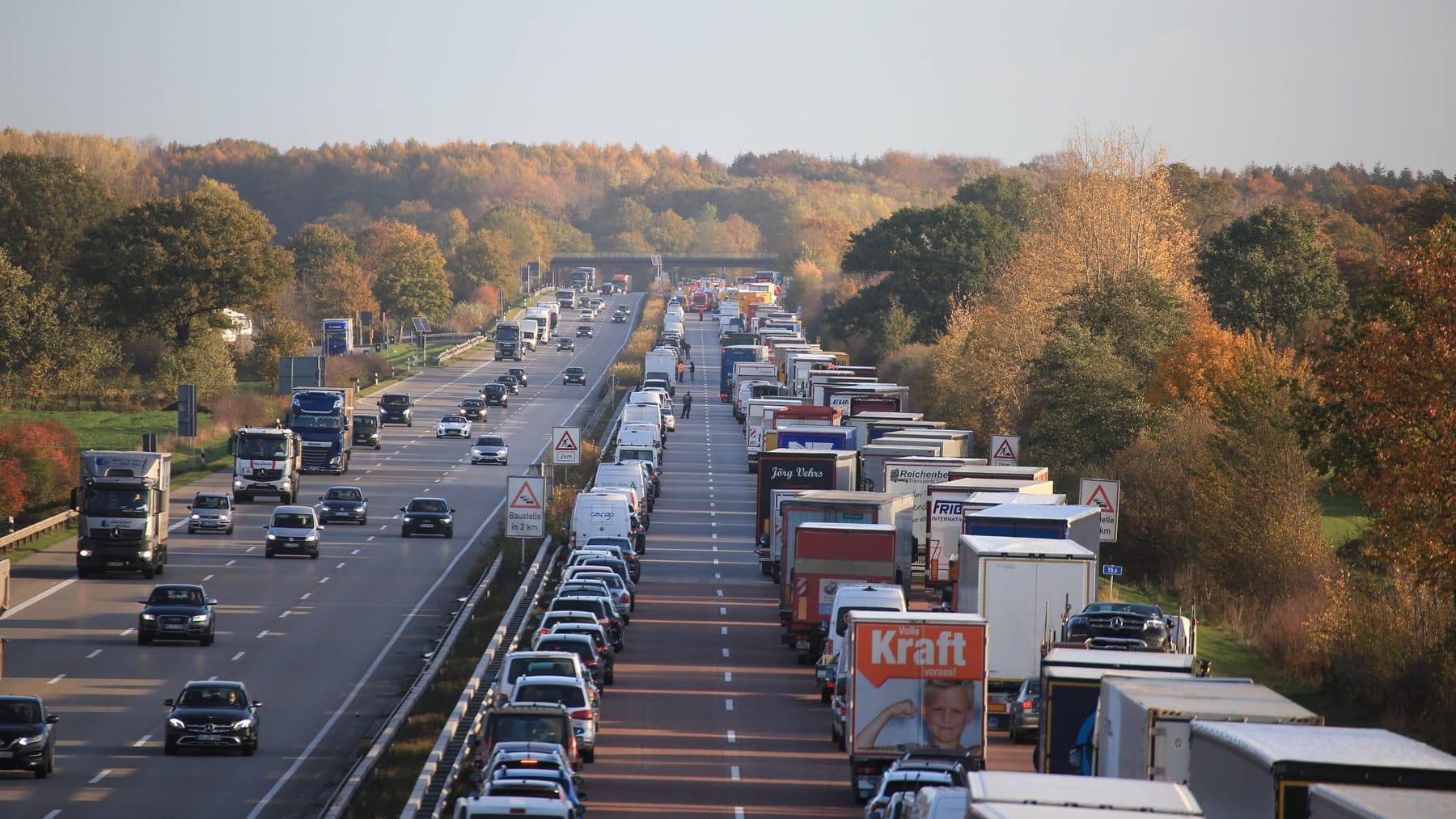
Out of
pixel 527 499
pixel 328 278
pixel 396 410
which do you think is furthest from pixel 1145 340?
pixel 328 278

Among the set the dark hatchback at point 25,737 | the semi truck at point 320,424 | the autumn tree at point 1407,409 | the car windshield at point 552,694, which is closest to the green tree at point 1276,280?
the semi truck at point 320,424

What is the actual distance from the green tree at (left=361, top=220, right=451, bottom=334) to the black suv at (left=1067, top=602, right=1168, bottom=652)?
130243 mm

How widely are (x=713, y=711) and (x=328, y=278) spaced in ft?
398

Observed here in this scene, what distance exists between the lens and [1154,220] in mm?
72125

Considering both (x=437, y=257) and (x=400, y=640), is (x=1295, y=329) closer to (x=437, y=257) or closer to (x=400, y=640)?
(x=400, y=640)

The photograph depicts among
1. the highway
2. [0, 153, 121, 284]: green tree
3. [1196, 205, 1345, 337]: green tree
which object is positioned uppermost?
[0, 153, 121, 284]: green tree

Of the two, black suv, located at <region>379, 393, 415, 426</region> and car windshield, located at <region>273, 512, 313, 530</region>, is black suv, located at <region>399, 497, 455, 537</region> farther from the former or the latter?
black suv, located at <region>379, 393, 415, 426</region>

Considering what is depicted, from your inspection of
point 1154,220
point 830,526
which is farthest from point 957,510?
point 1154,220

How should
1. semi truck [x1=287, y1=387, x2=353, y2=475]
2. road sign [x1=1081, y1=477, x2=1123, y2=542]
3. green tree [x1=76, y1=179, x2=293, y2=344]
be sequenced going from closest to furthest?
1. road sign [x1=1081, y1=477, x2=1123, y2=542]
2. semi truck [x1=287, y1=387, x2=353, y2=475]
3. green tree [x1=76, y1=179, x2=293, y2=344]

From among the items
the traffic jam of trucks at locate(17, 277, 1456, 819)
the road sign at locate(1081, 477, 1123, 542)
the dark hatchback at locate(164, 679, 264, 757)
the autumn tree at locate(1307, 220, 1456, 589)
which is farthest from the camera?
the road sign at locate(1081, 477, 1123, 542)

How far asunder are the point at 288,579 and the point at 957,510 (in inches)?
689

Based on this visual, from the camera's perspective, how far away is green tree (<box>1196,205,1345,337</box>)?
238ft

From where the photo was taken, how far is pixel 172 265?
9606 centimetres

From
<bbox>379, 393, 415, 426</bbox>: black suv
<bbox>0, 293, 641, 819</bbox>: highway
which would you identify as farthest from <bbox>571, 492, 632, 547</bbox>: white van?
<bbox>379, 393, 415, 426</bbox>: black suv
